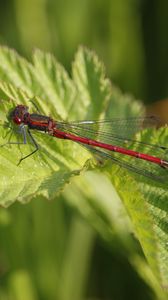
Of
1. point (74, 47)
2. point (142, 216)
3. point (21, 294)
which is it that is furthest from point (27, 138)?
point (74, 47)

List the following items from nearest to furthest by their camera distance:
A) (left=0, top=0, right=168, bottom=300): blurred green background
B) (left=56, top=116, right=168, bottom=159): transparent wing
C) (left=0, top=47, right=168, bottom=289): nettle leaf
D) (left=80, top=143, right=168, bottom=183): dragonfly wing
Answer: (left=0, top=47, right=168, bottom=289): nettle leaf, (left=80, top=143, right=168, bottom=183): dragonfly wing, (left=56, top=116, right=168, bottom=159): transparent wing, (left=0, top=0, right=168, bottom=300): blurred green background

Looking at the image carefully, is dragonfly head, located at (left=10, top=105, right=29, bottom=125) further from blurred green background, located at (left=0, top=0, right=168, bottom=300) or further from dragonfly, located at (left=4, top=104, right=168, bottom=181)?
blurred green background, located at (left=0, top=0, right=168, bottom=300)

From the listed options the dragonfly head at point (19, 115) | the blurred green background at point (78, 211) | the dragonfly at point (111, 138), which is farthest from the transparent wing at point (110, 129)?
the blurred green background at point (78, 211)

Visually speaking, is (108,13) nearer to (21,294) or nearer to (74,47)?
(74,47)

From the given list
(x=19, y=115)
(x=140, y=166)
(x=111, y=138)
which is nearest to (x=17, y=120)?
(x=19, y=115)

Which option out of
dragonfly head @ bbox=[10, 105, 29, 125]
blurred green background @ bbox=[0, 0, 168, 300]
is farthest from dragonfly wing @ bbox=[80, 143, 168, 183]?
blurred green background @ bbox=[0, 0, 168, 300]
